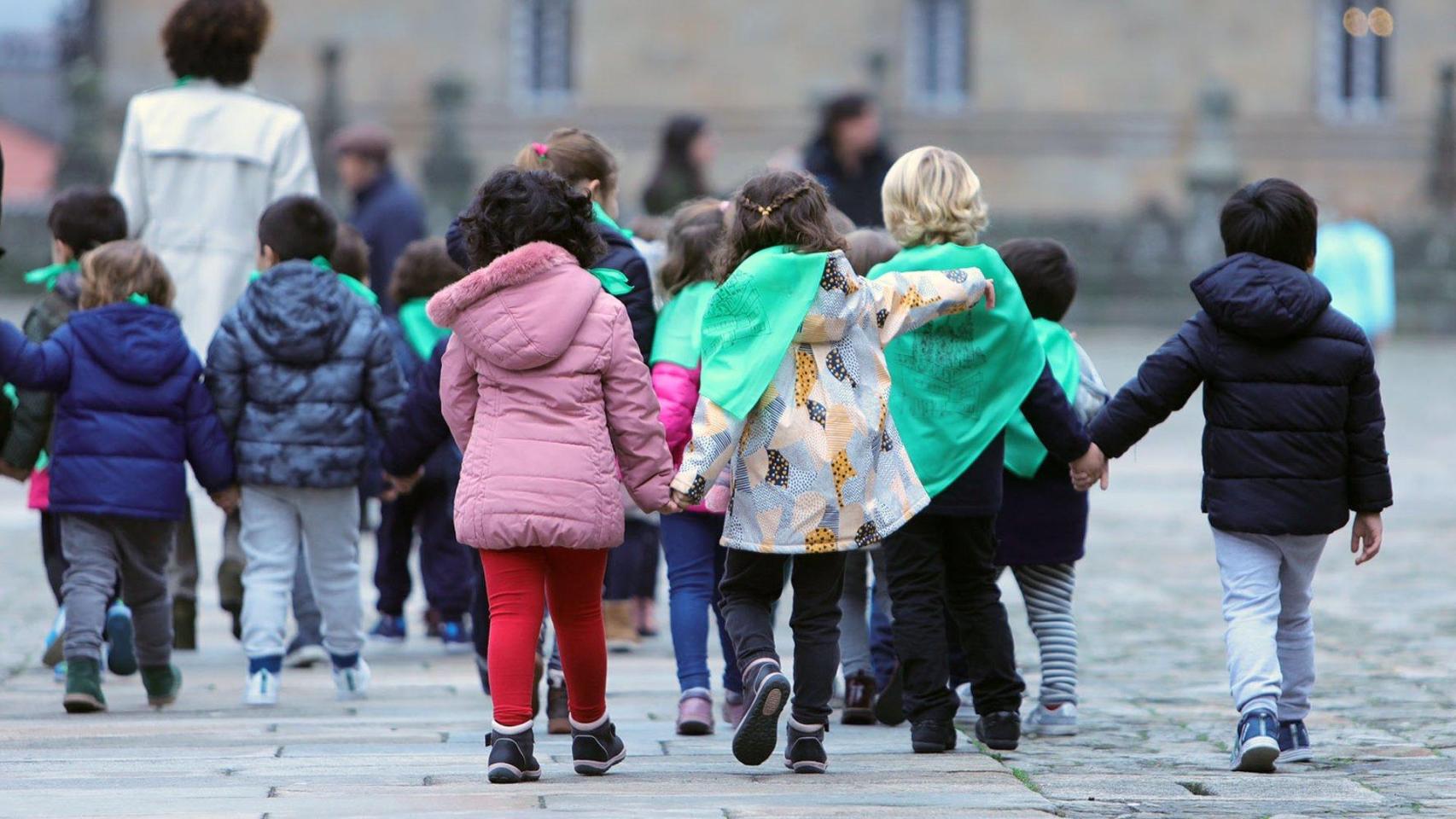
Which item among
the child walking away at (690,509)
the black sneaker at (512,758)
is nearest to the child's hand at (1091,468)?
the child walking away at (690,509)

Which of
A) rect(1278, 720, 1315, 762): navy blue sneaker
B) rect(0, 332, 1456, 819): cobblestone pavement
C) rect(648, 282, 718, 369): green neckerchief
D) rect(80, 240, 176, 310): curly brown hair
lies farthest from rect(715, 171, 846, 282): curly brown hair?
rect(80, 240, 176, 310): curly brown hair

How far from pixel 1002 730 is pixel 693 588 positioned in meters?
0.90

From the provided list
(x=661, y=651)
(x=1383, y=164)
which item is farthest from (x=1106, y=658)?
(x=1383, y=164)

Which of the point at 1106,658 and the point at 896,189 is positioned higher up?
the point at 896,189

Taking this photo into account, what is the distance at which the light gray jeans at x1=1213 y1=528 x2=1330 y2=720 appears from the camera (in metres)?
5.32

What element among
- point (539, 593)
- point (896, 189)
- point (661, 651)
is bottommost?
point (661, 651)

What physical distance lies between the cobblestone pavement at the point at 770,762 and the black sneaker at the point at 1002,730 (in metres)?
0.05

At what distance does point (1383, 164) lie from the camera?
135 feet

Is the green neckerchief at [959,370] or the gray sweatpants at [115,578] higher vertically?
the green neckerchief at [959,370]

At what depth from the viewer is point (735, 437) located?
5.16 meters

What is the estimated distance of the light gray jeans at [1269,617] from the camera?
5.32 metres

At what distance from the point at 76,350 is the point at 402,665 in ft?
5.53

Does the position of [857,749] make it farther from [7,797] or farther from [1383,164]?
[1383,164]

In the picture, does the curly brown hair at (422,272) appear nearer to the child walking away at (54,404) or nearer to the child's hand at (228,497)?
the child walking away at (54,404)
